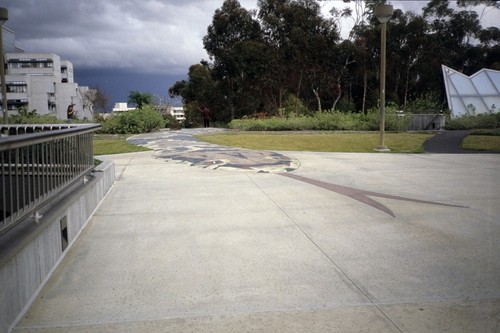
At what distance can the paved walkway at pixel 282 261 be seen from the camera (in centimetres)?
323

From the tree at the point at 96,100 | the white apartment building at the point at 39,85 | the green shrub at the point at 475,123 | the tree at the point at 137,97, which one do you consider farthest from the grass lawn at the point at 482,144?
the white apartment building at the point at 39,85

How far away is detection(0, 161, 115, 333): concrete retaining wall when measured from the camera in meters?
3.02

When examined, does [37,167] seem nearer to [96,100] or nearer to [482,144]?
[482,144]

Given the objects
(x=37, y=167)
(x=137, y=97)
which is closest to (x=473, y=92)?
(x=137, y=97)

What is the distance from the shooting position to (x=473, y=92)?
34750mm

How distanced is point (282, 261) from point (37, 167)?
2.55 m

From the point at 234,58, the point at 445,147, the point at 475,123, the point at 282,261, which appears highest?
the point at 234,58

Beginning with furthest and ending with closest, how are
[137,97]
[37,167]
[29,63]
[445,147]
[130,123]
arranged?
[29,63]
[137,97]
[130,123]
[445,147]
[37,167]

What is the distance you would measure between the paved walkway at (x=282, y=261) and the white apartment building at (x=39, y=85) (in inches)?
3219

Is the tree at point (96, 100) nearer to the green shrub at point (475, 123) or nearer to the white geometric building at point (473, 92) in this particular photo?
the white geometric building at point (473, 92)

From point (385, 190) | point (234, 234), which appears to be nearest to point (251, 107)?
point (385, 190)

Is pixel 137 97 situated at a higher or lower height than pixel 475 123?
higher

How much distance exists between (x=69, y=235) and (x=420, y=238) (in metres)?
3.96

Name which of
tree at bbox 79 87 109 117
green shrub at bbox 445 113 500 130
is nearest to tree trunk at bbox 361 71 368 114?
green shrub at bbox 445 113 500 130
